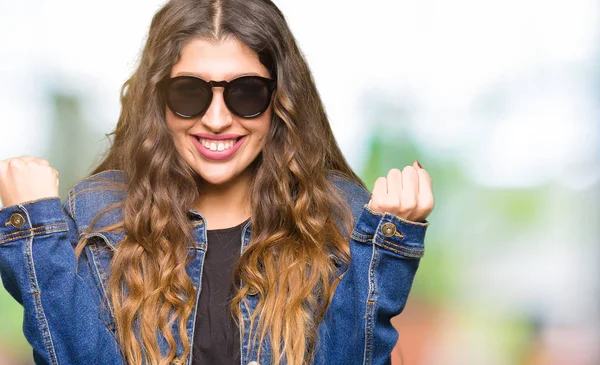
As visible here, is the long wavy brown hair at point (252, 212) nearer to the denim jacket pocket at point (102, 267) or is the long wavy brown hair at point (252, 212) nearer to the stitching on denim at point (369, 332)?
the denim jacket pocket at point (102, 267)

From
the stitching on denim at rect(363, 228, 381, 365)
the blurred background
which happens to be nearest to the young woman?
the stitching on denim at rect(363, 228, 381, 365)

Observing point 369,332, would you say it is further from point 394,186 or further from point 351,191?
point 351,191

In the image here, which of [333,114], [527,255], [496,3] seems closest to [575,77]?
[496,3]

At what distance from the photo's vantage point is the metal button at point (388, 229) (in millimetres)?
2381

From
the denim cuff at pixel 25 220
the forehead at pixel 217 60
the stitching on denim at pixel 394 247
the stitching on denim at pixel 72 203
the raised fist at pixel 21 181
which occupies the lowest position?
the stitching on denim at pixel 72 203

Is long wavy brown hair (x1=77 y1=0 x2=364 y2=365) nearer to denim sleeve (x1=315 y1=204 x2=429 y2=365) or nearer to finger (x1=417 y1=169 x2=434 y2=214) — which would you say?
denim sleeve (x1=315 y1=204 x2=429 y2=365)

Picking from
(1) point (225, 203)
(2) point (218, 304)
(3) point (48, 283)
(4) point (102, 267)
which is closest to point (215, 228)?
(1) point (225, 203)

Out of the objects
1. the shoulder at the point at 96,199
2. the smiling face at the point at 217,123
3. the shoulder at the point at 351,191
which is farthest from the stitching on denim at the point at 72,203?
the shoulder at the point at 351,191

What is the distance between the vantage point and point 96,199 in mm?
2805

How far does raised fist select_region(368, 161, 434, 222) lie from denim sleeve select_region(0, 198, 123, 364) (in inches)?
34.2

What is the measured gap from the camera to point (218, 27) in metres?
2.66

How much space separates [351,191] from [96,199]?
840 millimetres

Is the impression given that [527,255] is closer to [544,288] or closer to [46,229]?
[544,288]

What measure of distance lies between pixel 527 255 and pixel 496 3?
1298mm
